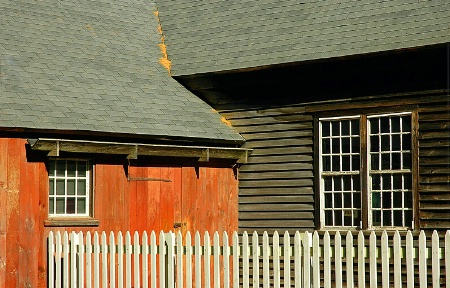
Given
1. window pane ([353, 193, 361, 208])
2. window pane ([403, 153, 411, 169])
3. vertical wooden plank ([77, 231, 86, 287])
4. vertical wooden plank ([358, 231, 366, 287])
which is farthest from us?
window pane ([353, 193, 361, 208])

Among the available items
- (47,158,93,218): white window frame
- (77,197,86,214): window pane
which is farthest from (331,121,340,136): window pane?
(77,197,86,214): window pane

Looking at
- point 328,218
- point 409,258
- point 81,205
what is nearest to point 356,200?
point 328,218

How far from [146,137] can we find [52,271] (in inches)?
124

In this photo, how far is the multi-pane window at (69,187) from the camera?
14.4 m

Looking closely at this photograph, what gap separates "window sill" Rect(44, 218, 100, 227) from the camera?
14142 millimetres

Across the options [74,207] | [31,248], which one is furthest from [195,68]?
[31,248]

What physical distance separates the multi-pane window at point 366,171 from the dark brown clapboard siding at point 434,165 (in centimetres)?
27

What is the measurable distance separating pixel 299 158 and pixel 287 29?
9.07 feet

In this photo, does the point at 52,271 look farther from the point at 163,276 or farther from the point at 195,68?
the point at 195,68

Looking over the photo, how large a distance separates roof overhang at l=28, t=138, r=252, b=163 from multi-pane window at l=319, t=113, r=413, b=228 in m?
1.80

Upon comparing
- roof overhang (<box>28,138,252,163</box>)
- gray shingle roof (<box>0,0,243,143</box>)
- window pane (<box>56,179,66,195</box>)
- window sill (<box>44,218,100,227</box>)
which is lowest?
window sill (<box>44,218,100,227</box>)

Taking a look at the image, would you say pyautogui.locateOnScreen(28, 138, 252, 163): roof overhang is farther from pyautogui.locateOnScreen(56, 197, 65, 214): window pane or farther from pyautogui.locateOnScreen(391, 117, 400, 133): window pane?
pyautogui.locateOnScreen(391, 117, 400, 133): window pane

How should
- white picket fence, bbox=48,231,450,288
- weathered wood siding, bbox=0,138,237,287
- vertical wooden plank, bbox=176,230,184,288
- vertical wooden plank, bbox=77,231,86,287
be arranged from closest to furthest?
white picket fence, bbox=48,231,450,288 < vertical wooden plank, bbox=176,230,184,288 < vertical wooden plank, bbox=77,231,86,287 < weathered wood siding, bbox=0,138,237,287

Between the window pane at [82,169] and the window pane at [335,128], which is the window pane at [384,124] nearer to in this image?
the window pane at [335,128]
